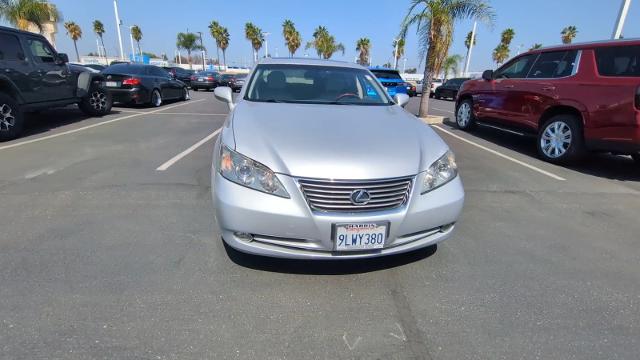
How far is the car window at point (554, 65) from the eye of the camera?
5961 mm

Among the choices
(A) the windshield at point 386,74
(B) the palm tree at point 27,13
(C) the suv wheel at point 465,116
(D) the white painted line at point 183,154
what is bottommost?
(D) the white painted line at point 183,154

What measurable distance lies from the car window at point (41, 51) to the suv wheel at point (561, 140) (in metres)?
9.95

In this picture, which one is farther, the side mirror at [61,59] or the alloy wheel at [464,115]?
the alloy wheel at [464,115]

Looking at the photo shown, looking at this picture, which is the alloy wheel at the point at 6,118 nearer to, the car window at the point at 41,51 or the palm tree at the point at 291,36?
the car window at the point at 41,51

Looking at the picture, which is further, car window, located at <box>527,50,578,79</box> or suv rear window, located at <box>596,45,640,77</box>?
car window, located at <box>527,50,578,79</box>

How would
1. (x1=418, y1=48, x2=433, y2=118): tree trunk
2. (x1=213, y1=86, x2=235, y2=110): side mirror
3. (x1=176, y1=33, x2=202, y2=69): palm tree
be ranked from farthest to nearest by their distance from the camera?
(x1=176, y1=33, x2=202, y2=69): palm tree < (x1=418, y1=48, x2=433, y2=118): tree trunk < (x1=213, y1=86, x2=235, y2=110): side mirror

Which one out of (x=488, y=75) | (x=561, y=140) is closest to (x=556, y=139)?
(x=561, y=140)

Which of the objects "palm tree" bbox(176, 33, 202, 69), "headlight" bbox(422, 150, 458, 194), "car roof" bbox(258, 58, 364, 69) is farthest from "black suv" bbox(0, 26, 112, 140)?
"palm tree" bbox(176, 33, 202, 69)

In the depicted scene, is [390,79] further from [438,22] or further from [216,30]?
[216,30]

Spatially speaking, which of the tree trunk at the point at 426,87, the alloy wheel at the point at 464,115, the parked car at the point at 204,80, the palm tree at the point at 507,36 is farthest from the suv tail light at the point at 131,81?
the palm tree at the point at 507,36

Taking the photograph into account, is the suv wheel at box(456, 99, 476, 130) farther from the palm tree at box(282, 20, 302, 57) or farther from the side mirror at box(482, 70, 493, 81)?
the palm tree at box(282, 20, 302, 57)

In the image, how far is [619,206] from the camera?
4.34 metres

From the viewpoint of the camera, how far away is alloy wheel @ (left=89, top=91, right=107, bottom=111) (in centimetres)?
951

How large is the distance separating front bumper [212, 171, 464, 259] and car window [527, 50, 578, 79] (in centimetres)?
512
